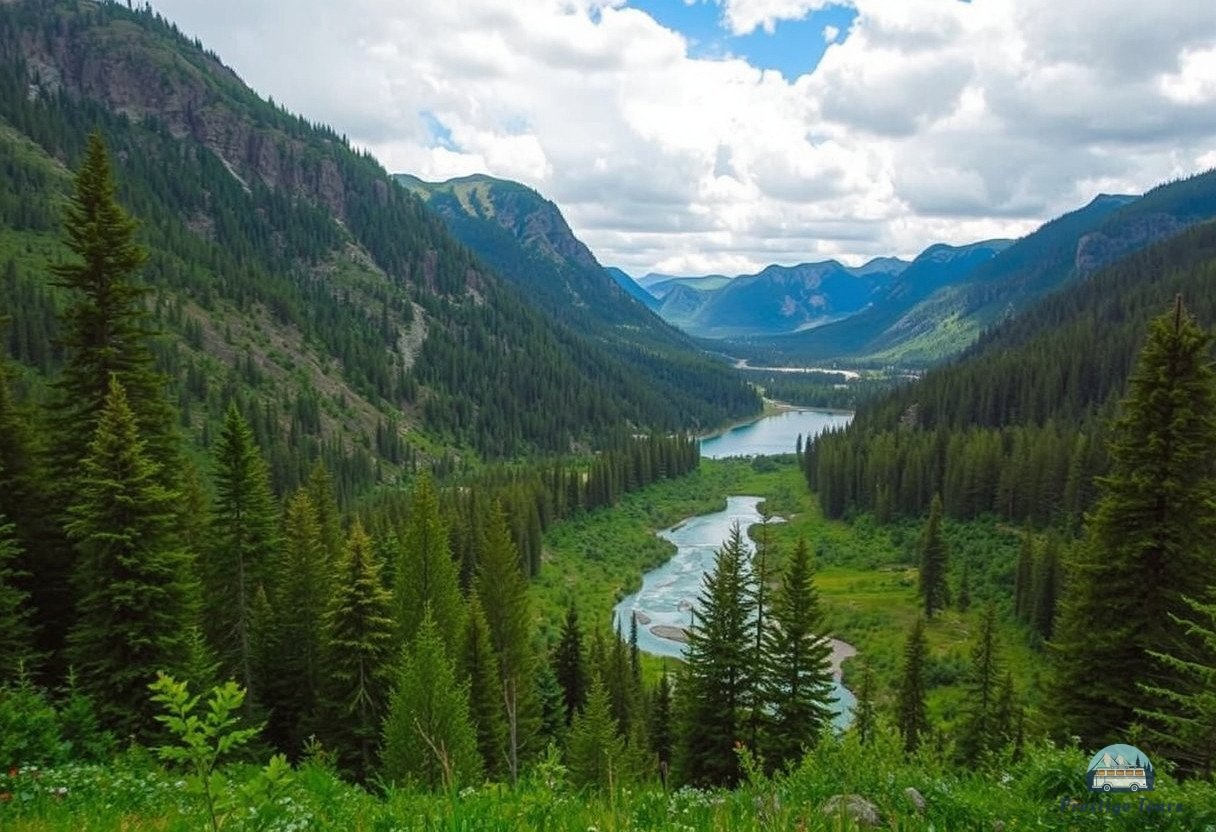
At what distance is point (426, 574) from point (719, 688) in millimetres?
13856

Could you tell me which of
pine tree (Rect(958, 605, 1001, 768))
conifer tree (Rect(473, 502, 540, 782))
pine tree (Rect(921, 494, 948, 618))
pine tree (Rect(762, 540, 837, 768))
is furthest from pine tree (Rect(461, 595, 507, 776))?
pine tree (Rect(921, 494, 948, 618))

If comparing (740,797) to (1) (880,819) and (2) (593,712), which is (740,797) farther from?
(2) (593,712)

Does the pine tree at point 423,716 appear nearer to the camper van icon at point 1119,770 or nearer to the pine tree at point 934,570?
the camper van icon at point 1119,770

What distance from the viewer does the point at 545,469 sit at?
436 ft

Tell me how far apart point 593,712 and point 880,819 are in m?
21.7

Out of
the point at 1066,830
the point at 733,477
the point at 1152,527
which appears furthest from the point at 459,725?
the point at 733,477

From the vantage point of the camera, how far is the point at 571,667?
4494 cm

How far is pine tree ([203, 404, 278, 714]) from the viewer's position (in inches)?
1112

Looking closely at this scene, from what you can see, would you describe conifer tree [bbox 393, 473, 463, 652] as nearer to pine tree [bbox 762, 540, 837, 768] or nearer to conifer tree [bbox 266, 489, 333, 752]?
conifer tree [bbox 266, 489, 333, 752]

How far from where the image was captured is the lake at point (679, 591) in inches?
2817

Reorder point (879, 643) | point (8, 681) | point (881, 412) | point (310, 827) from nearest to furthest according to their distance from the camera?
point (310, 827) → point (8, 681) → point (879, 643) → point (881, 412)

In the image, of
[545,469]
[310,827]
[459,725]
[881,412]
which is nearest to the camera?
[310,827]

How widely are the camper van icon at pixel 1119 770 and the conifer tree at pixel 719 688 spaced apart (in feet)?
75.4

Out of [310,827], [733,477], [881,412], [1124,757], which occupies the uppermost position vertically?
[1124,757]
